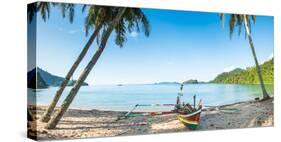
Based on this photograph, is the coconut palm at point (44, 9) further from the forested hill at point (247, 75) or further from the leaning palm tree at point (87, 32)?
the forested hill at point (247, 75)

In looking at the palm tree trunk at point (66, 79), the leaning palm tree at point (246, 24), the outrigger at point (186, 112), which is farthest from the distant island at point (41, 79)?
the leaning palm tree at point (246, 24)

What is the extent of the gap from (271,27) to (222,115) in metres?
2.15

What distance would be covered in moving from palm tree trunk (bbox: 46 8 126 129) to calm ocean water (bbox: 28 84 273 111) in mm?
84

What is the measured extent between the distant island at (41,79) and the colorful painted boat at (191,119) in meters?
2.42

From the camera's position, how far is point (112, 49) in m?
8.87

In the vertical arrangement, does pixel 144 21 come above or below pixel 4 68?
above

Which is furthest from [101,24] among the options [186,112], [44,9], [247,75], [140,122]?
[247,75]

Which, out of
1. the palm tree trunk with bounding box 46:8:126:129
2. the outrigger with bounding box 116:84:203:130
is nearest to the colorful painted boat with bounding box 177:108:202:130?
the outrigger with bounding box 116:84:203:130

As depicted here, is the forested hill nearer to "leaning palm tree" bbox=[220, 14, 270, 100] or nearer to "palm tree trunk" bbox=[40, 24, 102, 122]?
"leaning palm tree" bbox=[220, 14, 270, 100]

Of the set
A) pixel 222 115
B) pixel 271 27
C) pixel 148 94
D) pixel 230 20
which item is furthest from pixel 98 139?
pixel 271 27

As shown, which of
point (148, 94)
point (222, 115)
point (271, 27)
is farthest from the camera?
point (271, 27)

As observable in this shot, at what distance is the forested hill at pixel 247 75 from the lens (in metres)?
10.0

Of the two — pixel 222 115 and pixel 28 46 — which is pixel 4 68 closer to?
pixel 28 46

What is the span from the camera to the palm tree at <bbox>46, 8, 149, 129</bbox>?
8.50m
